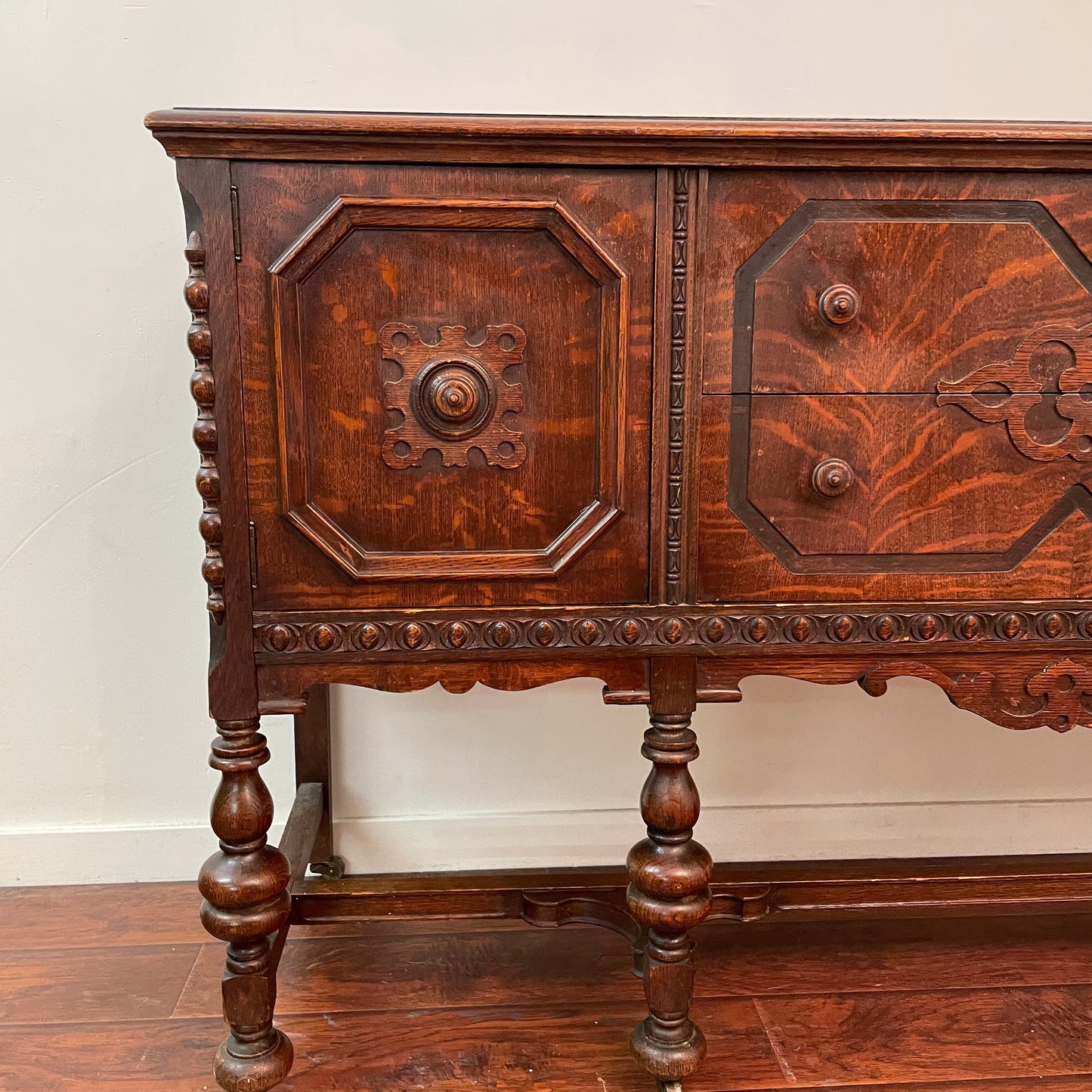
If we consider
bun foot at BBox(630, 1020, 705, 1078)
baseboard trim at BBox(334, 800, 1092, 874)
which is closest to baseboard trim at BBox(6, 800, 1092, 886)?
baseboard trim at BBox(334, 800, 1092, 874)

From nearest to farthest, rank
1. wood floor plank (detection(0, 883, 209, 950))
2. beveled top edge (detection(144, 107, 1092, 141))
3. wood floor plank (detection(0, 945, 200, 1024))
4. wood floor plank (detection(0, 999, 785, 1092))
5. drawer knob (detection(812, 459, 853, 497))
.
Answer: beveled top edge (detection(144, 107, 1092, 141)) → drawer knob (detection(812, 459, 853, 497)) → wood floor plank (detection(0, 999, 785, 1092)) → wood floor plank (detection(0, 945, 200, 1024)) → wood floor plank (detection(0, 883, 209, 950))

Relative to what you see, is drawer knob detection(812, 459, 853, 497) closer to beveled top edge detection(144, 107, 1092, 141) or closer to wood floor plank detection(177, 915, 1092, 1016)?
beveled top edge detection(144, 107, 1092, 141)

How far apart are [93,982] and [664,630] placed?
1050 millimetres

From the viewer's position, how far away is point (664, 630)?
3.57 ft

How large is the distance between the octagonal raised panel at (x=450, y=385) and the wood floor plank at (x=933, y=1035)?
79 cm

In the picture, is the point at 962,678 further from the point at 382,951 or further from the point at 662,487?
the point at 382,951

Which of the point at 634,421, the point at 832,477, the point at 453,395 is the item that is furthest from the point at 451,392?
the point at 832,477

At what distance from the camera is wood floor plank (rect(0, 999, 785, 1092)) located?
121 cm

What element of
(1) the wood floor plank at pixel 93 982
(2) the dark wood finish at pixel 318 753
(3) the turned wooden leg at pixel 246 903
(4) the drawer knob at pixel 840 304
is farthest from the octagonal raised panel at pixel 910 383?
(1) the wood floor plank at pixel 93 982

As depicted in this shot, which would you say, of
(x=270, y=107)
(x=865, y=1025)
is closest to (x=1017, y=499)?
(x=865, y=1025)

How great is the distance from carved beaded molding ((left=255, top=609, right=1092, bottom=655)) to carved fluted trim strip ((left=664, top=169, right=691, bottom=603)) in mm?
55

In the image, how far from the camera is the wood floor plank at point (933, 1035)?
1240mm

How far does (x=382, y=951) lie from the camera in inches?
59.2

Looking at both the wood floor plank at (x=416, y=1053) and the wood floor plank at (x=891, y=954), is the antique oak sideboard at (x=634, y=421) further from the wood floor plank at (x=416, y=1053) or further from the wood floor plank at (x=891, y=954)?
the wood floor plank at (x=891, y=954)
